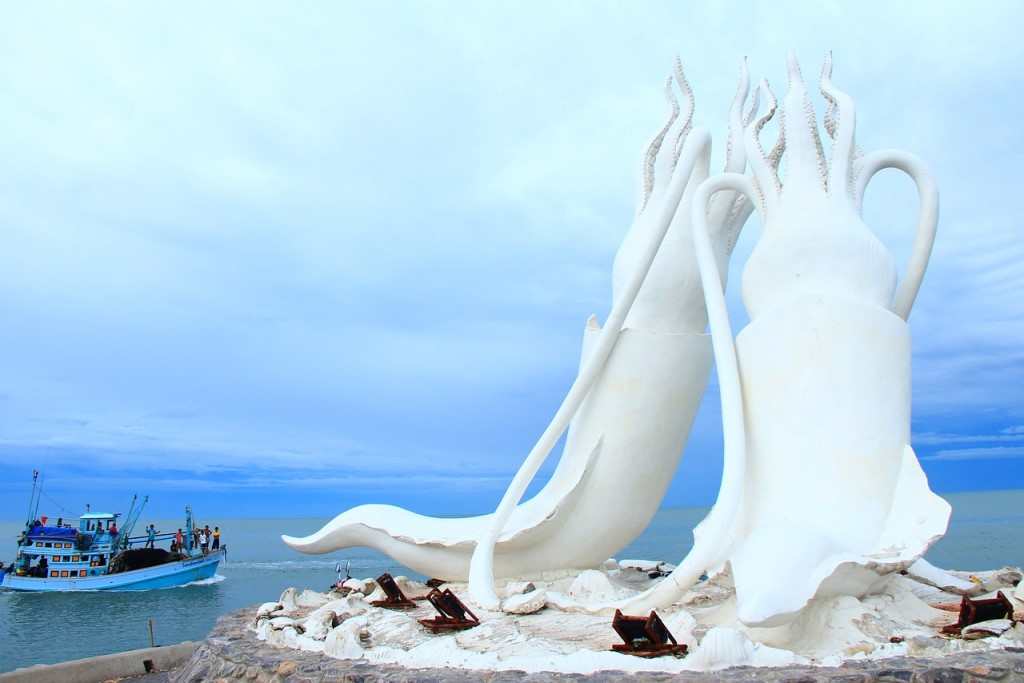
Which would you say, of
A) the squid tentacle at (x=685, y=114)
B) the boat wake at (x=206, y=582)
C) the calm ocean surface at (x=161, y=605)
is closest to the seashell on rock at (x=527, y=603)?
the squid tentacle at (x=685, y=114)

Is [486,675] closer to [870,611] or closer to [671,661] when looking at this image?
[671,661]

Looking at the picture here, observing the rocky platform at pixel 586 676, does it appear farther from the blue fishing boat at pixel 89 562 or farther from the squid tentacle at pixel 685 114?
the blue fishing boat at pixel 89 562

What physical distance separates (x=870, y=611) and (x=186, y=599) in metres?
28.6

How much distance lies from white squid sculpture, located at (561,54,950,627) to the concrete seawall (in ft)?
20.7

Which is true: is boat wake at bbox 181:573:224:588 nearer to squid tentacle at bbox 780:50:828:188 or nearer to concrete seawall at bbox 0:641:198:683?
concrete seawall at bbox 0:641:198:683

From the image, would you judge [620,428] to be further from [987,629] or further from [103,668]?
[103,668]

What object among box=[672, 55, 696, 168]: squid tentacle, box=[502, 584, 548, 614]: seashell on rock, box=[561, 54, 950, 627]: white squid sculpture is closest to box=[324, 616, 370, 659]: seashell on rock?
box=[502, 584, 548, 614]: seashell on rock

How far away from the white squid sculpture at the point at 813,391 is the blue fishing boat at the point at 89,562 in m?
27.2

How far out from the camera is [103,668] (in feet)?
35.9

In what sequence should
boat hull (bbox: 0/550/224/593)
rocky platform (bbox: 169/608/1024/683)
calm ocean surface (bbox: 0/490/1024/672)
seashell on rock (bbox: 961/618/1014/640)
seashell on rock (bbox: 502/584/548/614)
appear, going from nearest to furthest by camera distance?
1. rocky platform (bbox: 169/608/1024/683)
2. seashell on rock (bbox: 961/618/1014/640)
3. seashell on rock (bbox: 502/584/548/614)
4. calm ocean surface (bbox: 0/490/1024/672)
5. boat hull (bbox: 0/550/224/593)

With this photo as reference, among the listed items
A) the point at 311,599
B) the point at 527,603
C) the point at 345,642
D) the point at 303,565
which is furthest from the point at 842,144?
the point at 303,565

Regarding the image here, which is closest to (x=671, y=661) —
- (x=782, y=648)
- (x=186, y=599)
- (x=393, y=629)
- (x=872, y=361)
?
(x=782, y=648)

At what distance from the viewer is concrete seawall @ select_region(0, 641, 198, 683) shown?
10.5 metres

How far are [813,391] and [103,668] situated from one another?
355 inches
